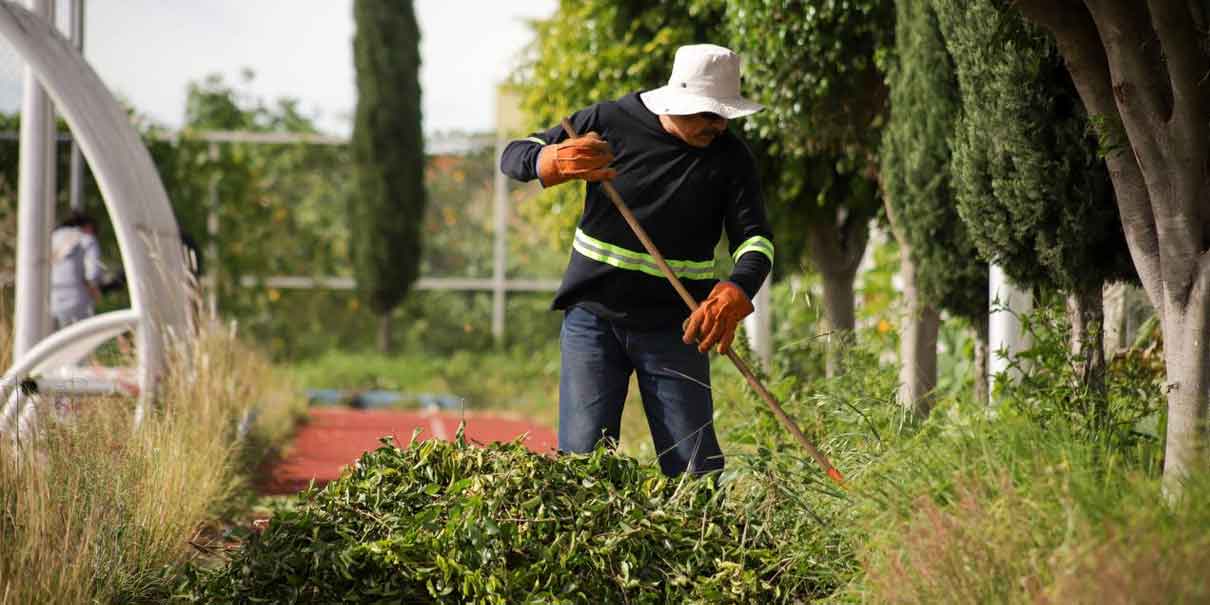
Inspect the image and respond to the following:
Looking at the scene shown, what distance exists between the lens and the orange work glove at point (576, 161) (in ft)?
13.4

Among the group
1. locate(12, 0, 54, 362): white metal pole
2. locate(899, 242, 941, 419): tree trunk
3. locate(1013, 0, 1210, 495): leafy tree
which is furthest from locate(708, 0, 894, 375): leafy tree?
locate(12, 0, 54, 362): white metal pole

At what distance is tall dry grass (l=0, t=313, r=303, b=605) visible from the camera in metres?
3.49

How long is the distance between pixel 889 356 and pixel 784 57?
4708 mm

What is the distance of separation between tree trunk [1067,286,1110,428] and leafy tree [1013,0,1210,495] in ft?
2.32

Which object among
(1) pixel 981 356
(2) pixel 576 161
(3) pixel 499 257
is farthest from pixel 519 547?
(3) pixel 499 257

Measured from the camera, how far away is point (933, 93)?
5.77m

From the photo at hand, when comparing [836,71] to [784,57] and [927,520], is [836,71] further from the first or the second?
[927,520]

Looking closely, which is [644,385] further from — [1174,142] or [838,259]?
[838,259]

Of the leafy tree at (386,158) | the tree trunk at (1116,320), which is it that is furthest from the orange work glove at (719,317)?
the leafy tree at (386,158)

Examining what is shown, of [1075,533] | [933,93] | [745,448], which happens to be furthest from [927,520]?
[933,93]

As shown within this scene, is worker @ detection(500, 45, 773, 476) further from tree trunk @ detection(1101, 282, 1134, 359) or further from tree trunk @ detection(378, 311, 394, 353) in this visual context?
tree trunk @ detection(378, 311, 394, 353)

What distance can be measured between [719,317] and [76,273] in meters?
7.58

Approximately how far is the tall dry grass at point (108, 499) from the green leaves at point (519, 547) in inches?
11.8

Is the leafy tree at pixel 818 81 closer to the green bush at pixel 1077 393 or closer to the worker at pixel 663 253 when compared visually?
the green bush at pixel 1077 393
